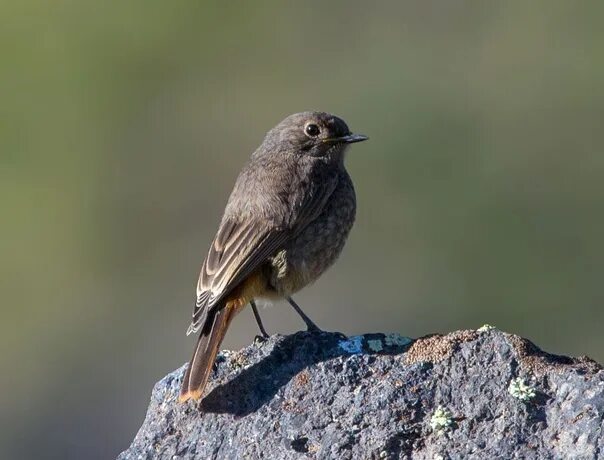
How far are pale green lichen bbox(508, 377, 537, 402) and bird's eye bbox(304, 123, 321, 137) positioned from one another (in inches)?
121

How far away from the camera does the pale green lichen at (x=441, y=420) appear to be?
654 cm

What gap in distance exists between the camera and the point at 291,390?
272 inches

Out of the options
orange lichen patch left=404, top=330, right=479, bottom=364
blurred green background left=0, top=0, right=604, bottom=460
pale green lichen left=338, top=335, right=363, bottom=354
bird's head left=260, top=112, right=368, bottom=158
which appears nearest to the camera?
orange lichen patch left=404, top=330, right=479, bottom=364

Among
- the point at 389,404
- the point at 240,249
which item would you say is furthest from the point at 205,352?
the point at 389,404

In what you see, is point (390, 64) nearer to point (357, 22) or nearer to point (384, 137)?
point (357, 22)

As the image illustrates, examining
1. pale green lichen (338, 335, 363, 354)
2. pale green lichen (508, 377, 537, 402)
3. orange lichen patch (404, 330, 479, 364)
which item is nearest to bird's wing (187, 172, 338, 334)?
pale green lichen (338, 335, 363, 354)

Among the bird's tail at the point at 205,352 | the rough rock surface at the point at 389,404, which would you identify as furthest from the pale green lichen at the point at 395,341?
the bird's tail at the point at 205,352

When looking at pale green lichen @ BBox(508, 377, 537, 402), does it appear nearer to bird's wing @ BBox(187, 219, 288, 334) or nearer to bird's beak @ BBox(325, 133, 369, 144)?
bird's wing @ BBox(187, 219, 288, 334)

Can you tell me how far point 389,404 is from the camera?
21.8 ft

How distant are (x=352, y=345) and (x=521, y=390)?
0.88m

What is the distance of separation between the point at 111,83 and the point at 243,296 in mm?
14071

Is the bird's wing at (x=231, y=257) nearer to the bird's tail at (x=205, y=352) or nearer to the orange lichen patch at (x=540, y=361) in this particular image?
the bird's tail at (x=205, y=352)

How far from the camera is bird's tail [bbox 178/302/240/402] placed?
275 inches

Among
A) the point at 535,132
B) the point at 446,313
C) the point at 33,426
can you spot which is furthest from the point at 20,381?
the point at 535,132
